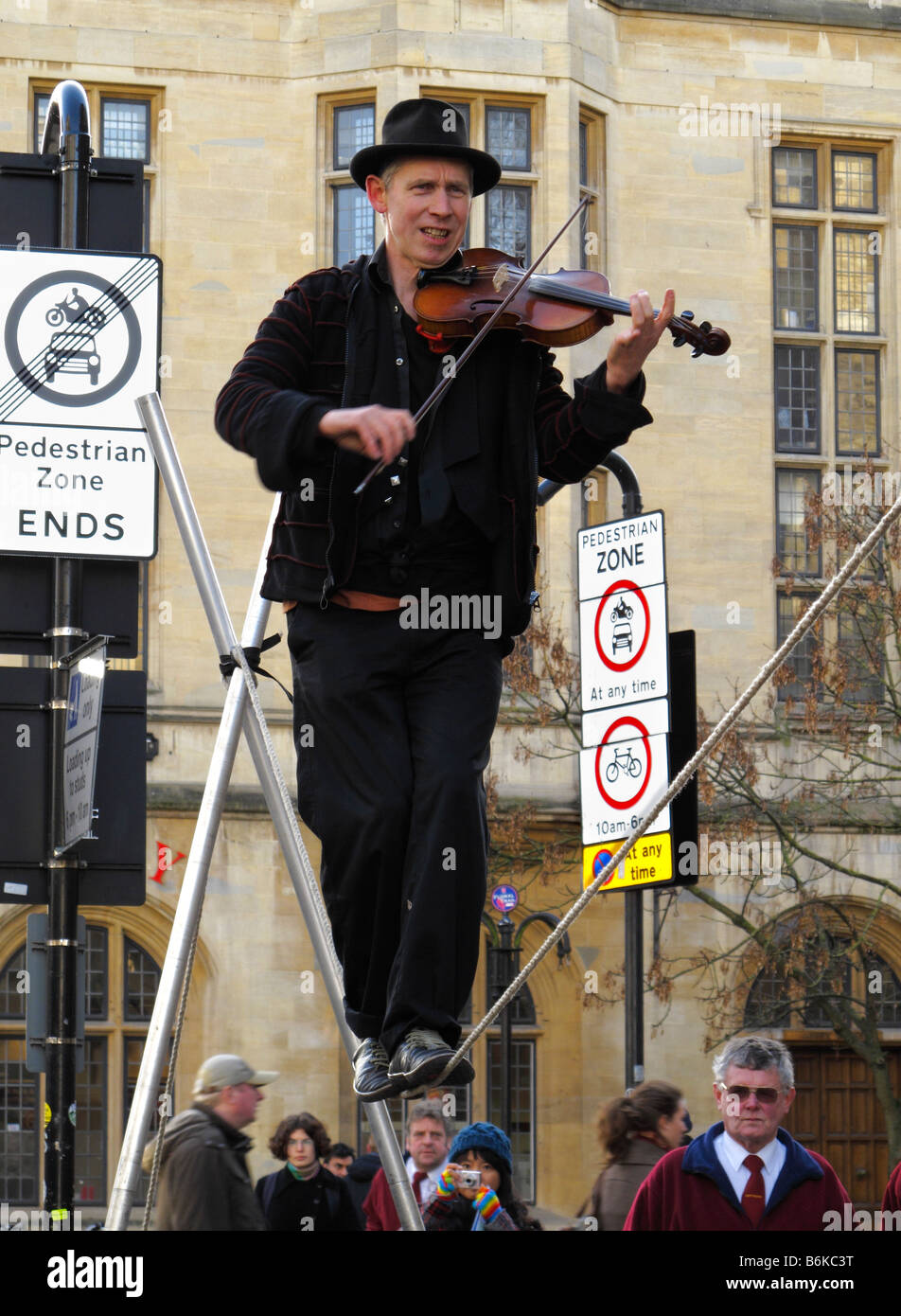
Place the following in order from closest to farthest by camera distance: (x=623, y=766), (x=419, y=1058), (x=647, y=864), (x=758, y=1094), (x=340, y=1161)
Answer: (x=419, y=1058) < (x=758, y=1094) < (x=340, y=1161) < (x=647, y=864) < (x=623, y=766)

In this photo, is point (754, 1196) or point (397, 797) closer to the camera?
point (397, 797)

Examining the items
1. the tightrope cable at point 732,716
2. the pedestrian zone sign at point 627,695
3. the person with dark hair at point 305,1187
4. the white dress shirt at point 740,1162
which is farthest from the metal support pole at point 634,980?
the tightrope cable at point 732,716

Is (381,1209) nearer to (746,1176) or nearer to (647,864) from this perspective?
(746,1176)

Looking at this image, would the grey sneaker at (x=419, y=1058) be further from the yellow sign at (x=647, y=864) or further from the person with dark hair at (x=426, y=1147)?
the yellow sign at (x=647, y=864)

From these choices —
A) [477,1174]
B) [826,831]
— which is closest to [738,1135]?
[477,1174]

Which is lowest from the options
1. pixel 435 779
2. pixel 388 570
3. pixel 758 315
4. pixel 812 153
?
pixel 435 779

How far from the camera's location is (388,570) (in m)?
3.51

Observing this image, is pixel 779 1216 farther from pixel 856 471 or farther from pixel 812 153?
pixel 812 153

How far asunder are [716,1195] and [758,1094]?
0.26 metres

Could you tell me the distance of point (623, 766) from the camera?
1300 centimetres

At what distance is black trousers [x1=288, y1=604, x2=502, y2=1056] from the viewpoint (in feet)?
11.2

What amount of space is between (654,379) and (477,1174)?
16.2 metres

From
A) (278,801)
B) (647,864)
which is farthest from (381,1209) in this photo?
(647,864)

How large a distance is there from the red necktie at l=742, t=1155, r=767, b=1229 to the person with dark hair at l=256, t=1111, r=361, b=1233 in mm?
3183
